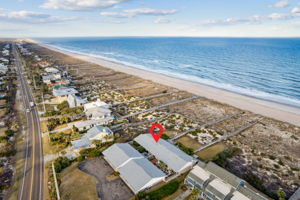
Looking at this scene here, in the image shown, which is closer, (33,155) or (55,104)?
(33,155)

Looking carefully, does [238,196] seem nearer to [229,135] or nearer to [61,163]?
[229,135]

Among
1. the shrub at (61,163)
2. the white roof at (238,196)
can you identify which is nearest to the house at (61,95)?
Result: the shrub at (61,163)

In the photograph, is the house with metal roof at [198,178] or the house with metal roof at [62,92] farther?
the house with metal roof at [62,92]

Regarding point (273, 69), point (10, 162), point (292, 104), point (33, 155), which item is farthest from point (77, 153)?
point (273, 69)

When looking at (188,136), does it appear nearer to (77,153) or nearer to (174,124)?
(174,124)

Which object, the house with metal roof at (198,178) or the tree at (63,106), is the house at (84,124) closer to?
the tree at (63,106)

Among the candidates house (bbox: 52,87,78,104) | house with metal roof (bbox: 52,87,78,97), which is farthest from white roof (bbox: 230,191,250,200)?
house with metal roof (bbox: 52,87,78,97)

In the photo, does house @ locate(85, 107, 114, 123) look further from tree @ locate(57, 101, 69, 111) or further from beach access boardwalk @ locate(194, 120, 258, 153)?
beach access boardwalk @ locate(194, 120, 258, 153)
